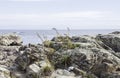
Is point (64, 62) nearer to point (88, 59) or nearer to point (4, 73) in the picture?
point (88, 59)

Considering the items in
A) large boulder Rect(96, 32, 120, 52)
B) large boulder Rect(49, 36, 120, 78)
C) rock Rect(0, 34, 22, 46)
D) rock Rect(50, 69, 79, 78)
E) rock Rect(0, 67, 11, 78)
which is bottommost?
rock Rect(0, 34, 22, 46)

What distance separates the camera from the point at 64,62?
11.8 meters

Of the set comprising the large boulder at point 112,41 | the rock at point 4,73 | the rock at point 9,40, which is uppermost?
the large boulder at point 112,41

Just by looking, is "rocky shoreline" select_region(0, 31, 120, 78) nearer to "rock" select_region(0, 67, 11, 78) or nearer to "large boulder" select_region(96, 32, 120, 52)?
"rock" select_region(0, 67, 11, 78)

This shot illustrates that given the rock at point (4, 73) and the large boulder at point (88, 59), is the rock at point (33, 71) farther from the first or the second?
the large boulder at point (88, 59)

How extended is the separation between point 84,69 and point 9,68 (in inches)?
87.4

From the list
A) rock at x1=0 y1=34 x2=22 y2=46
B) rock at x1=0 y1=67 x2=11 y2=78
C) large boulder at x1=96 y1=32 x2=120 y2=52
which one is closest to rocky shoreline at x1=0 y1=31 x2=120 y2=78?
rock at x1=0 y1=67 x2=11 y2=78

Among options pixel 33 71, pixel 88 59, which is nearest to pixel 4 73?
pixel 33 71

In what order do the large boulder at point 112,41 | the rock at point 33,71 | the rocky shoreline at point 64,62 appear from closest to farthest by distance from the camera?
the rock at point 33,71 < the rocky shoreline at point 64,62 < the large boulder at point 112,41

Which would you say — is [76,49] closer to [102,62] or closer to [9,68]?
[102,62]

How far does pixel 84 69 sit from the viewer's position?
11.4 metres

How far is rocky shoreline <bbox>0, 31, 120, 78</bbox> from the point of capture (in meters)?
11.0

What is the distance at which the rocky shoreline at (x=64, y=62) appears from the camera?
11.0 metres

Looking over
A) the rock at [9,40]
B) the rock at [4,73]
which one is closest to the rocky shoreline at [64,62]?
the rock at [4,73]
